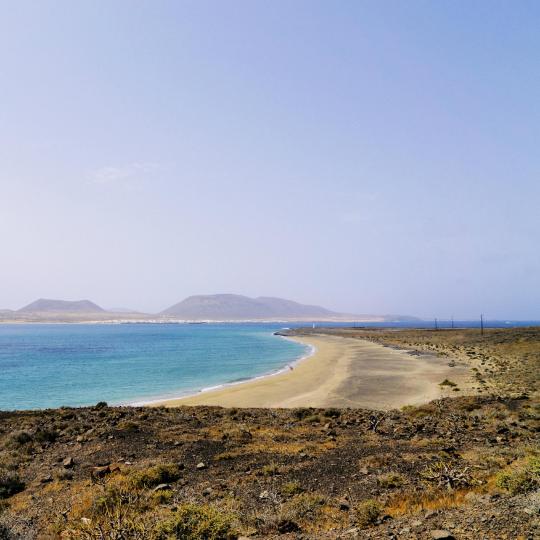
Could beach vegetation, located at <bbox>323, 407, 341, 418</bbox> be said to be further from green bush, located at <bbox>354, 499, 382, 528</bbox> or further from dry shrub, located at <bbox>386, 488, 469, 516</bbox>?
green bush, located at <bbox>354, 499, 382, 528</bbox>

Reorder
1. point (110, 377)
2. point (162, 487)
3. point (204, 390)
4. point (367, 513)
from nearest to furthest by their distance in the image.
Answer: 1. point (367, 513)
2. point (162, 487)
3. point (204, 390)
4. point (110, 377)

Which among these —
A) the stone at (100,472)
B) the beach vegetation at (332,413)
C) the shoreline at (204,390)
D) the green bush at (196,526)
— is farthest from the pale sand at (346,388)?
the green bush at (196,526)

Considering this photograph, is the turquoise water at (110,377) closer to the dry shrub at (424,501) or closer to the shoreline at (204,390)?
the shoreline at (204,390)

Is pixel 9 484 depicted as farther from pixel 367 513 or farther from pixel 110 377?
pixel 110 377

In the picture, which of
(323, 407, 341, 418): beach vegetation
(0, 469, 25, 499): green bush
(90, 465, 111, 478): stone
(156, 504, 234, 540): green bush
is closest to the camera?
(156, 504, 234, 540): green bush

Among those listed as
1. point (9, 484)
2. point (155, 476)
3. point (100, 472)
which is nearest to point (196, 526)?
point (155, 476)

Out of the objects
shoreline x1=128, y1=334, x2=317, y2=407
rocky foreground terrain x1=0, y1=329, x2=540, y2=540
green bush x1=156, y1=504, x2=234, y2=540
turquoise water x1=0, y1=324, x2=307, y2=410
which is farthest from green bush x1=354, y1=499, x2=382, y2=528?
turquoise water x1=0, y1=324, x2=307, y2=410
